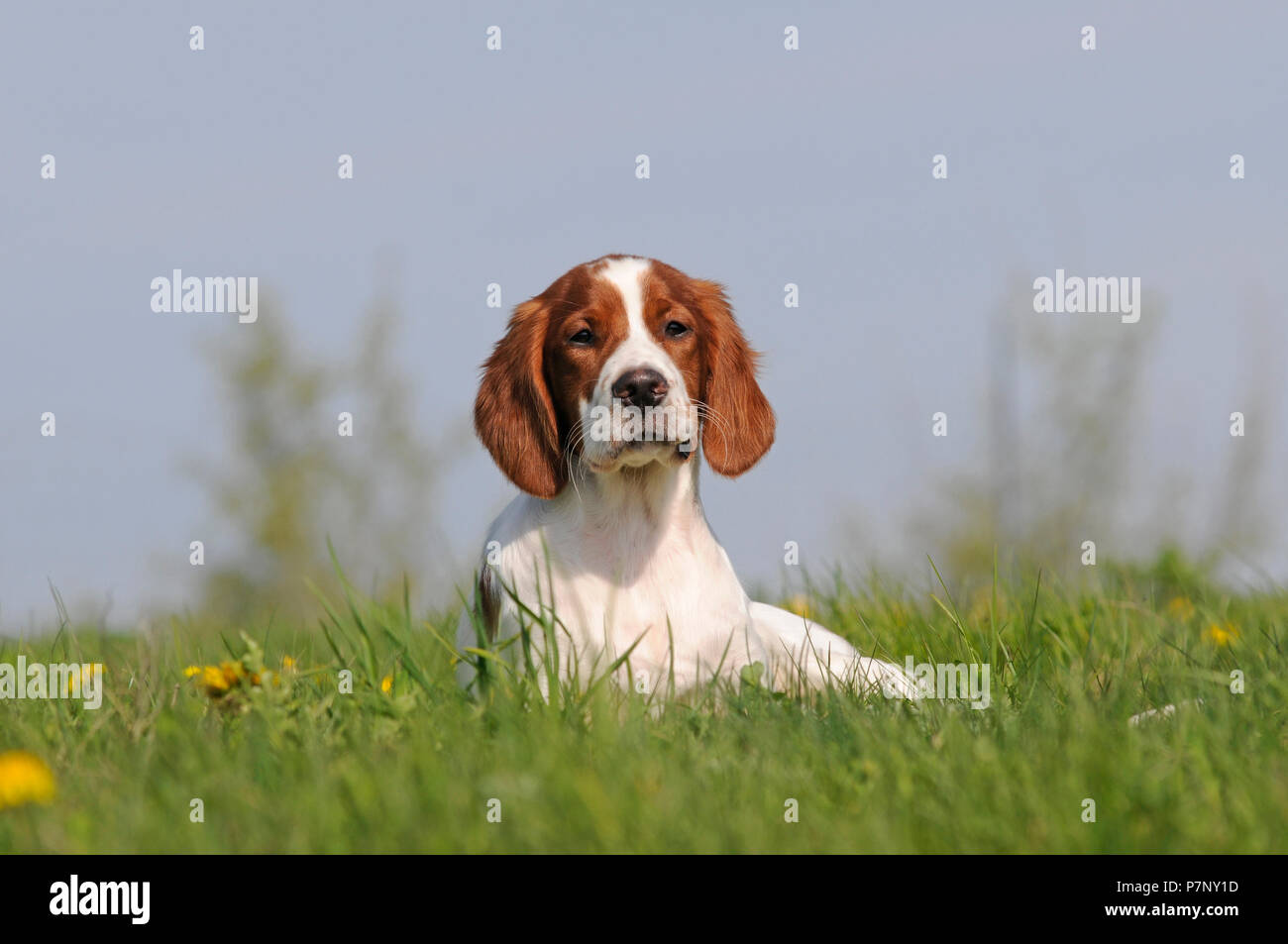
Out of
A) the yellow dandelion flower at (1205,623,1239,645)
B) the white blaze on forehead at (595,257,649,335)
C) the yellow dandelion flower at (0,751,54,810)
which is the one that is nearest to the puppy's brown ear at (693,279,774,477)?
the white blaze on forehead at (595,257,649,335)

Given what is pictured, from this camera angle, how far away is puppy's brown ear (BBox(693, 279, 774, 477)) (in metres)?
4.65

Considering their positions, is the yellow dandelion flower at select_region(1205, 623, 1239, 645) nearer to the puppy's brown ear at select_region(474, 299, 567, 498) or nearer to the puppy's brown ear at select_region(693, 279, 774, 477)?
the puppy's brown ear at select_region(693, 279, 774, 477)

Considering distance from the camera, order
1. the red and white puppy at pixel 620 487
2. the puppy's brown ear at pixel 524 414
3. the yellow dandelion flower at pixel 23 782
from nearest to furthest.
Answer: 1. the yellow dandelion flower at pixel 23 782
2. the red and white puppy at pixel 620 487
3. the puppy's brown ear at pixel 524 414

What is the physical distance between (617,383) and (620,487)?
0.51 metres

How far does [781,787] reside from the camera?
2.93 m

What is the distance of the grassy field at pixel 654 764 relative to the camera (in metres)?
2.62

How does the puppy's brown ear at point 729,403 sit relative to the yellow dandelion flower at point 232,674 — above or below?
above

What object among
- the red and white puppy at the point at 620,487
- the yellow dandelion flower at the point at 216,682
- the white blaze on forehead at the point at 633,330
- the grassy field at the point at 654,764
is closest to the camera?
the grassy field at the point at 654,764

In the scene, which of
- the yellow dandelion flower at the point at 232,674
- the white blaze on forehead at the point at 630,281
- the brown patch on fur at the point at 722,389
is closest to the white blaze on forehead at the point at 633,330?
the white blaze on forehead at the point at 630,281

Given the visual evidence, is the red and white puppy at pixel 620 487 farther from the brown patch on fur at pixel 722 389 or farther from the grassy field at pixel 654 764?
the grassy field at pixel 654 764

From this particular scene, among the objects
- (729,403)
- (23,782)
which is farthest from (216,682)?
(729,403)

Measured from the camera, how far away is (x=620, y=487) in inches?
180

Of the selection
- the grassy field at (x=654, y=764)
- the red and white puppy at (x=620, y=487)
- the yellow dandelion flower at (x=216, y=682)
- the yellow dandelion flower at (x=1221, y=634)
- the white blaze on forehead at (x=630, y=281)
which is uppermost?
the white blaze on forehead at (x=630, y=281)
